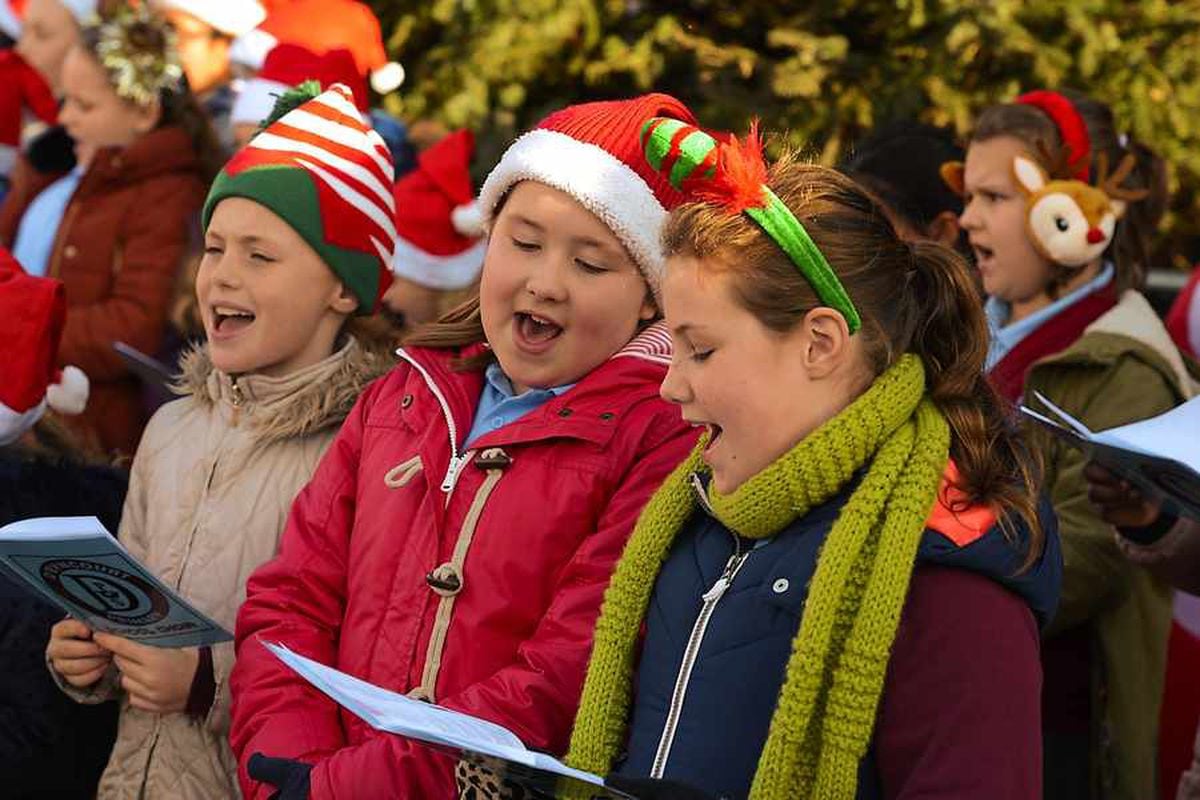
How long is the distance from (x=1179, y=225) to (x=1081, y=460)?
2909mm

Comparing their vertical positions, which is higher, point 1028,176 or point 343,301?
point 1028,176

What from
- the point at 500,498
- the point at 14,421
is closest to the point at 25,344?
the point at 14,421

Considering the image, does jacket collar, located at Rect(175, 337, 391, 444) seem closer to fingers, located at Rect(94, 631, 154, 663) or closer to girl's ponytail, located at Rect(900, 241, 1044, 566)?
fingers, located at Rect(94, 631, 154, 663)

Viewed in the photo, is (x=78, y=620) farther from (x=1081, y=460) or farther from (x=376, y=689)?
(x=1081, y=460)

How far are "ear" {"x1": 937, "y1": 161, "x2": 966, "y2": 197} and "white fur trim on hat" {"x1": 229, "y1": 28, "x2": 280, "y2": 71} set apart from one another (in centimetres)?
252

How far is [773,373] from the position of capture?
2508 millimetres

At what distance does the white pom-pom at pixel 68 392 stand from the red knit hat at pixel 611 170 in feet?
5.29

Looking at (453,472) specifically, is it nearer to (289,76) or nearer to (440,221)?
(289,76)

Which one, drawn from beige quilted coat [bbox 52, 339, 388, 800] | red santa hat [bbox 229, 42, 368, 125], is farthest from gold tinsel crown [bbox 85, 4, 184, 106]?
beige quilted coat [bbox 52, 339, 388, 800]

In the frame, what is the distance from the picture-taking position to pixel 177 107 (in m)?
5.96

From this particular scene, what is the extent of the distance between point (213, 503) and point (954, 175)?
6.93 feet

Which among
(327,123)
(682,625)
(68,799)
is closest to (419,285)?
(327,123)

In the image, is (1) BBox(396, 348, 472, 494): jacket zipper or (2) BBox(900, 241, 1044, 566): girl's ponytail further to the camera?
(1) BBox(396, 348, 472, 494): jacket zipper

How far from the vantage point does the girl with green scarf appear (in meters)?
2.33
